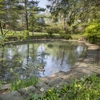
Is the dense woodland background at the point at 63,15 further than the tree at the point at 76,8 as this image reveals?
No

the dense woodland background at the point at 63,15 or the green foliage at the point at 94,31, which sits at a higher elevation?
the dense woodland background at the point at 63,15

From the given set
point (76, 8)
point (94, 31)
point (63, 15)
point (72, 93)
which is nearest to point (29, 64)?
point (72, 93)

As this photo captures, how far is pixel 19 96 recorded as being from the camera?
2.14m

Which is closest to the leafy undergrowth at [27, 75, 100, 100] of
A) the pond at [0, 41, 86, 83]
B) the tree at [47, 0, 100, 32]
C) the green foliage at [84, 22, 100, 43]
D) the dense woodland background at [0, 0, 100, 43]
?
the pond at [0, 41, 86, 83]

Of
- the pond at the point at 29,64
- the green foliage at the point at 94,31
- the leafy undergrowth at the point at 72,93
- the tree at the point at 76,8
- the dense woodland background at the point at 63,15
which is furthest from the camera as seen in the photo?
the green foliage at the point at 94,31

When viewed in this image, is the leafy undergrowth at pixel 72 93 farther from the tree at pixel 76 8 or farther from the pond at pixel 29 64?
the tree at pixel 76 8

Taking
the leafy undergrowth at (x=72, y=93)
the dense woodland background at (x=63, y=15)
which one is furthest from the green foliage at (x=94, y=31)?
the leafy undergrowth at (x=72, y=93)

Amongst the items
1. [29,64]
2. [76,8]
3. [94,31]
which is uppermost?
[76,8]

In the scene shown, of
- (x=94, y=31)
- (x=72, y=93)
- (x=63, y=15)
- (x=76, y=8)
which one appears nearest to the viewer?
(x=72, y=93)

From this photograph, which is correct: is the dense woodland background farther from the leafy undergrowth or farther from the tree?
the leafy undergrowth

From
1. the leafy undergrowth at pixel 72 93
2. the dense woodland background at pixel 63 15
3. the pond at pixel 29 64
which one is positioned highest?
the dense woodland background at pixel 63 15

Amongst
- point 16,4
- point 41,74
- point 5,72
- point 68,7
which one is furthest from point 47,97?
point 16,4

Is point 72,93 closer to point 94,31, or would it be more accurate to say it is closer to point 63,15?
point 63,15

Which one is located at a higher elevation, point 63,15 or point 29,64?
point 63,15
